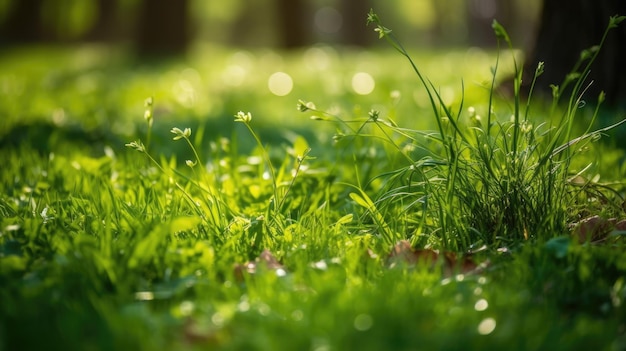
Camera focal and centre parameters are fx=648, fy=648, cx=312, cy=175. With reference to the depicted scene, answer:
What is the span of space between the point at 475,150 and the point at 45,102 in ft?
16.1

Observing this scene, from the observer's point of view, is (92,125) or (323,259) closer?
(323,259)

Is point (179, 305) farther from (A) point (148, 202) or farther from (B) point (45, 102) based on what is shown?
(B) point (45, 102)

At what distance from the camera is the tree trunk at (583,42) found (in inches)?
167

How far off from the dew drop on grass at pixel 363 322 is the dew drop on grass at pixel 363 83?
16.8 ft

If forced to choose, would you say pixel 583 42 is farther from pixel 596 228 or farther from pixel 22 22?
pixel 22 22

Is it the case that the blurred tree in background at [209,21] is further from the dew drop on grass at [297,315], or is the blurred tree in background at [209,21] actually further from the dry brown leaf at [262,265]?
the dew drop on grass at [297,315]

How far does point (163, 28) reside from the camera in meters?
12.1

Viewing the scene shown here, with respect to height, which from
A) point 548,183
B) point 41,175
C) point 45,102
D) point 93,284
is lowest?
point 45,102

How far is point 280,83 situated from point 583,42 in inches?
165

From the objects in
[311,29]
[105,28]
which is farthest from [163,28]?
[105,28]

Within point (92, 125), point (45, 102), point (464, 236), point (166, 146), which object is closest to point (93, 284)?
point (464, 236)

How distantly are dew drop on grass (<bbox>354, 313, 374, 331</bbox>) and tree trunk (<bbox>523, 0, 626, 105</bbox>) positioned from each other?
350 cm

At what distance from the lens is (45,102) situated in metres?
5.94

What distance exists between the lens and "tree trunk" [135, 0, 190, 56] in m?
11.9
